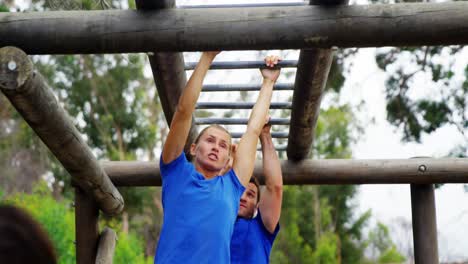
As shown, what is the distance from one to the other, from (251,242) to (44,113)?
129cm

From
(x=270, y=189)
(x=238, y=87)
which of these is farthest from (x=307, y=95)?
(x=270, y=189)

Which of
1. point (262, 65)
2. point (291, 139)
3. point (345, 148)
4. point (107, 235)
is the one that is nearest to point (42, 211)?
point (107, 235)

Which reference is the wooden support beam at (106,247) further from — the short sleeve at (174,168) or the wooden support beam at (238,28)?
the wooden support beam at (238,28)

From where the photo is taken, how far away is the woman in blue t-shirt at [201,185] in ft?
9.84

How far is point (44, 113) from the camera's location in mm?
3258

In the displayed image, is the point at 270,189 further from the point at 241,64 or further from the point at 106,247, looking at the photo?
the point at 106,247

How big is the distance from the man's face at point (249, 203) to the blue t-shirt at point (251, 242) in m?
0.12

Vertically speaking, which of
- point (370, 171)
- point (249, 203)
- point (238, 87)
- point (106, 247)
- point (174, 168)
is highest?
point (238, 87)

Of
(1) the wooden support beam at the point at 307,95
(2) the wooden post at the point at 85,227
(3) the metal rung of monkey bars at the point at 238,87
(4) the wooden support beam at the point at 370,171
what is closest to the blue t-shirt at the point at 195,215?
(1) the wooden support beam at the point at 307,95

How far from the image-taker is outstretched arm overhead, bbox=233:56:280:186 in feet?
10.8

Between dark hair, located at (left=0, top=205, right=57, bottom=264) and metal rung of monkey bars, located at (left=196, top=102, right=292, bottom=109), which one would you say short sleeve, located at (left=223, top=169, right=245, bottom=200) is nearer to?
metal rung of monkey bars, located at (left=196, top=102, right=292, bottom=109)

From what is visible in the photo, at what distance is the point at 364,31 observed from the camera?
9.95 feet

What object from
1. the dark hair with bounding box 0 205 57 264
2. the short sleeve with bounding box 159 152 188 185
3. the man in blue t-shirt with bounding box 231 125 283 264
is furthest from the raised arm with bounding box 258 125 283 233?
the dark hair with bounding box 0 205 57 264

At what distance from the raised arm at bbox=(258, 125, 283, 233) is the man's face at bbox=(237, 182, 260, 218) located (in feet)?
0.43
